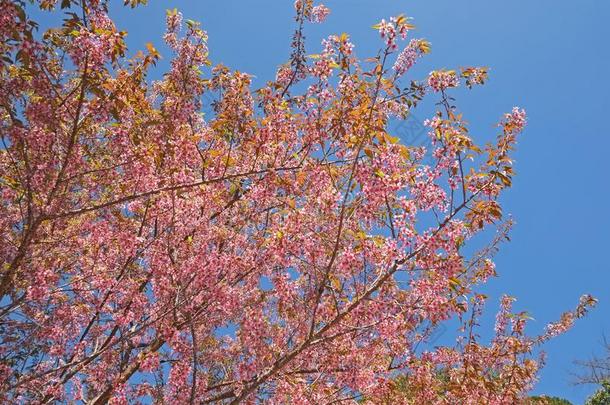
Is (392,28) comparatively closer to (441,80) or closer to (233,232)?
(441,80)

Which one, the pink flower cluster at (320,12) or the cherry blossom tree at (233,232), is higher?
the pink flower cluster at (320,12)

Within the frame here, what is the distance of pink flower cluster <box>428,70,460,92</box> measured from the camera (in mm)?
4805

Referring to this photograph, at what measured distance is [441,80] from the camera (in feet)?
15.8

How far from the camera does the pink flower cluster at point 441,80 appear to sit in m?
4.80

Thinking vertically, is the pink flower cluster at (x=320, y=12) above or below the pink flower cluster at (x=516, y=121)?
above

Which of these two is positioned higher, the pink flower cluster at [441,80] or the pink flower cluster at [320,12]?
the pink flower cluster at [320,12]

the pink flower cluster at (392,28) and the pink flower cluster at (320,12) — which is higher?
the pink flower cluster at (320,12)

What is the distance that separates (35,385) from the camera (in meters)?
5.50

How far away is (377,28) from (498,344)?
15.5 ft

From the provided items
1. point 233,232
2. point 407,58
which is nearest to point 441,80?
point 407,58

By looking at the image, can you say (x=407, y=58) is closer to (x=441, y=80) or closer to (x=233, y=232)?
(x=441, y=80)

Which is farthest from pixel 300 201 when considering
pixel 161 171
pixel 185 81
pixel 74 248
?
pixel 74 248

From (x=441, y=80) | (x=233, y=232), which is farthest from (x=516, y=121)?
(x=233, y=232)

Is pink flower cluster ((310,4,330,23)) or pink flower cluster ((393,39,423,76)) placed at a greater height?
pink flower cluster ((310,4,330,23))
